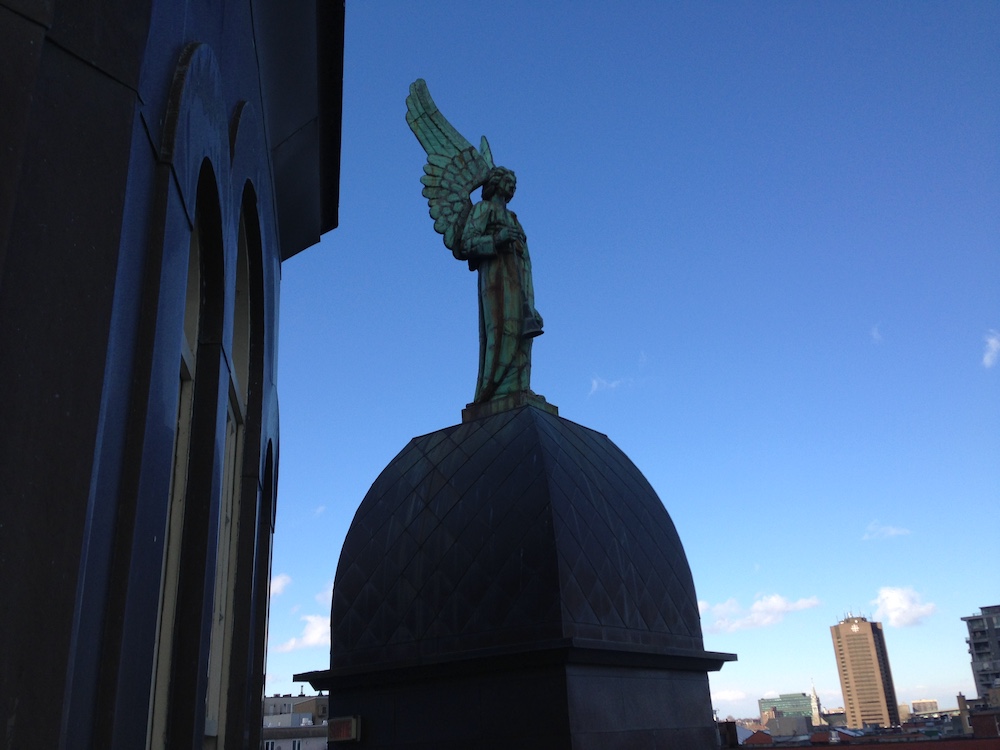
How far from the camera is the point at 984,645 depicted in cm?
9350

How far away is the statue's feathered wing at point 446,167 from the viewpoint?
16.2 metres

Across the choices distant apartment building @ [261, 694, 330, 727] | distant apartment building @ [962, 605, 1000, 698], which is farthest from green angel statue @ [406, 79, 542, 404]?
distant apartment building @ [962, 605, 1000, 698]

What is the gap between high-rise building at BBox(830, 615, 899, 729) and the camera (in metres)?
174

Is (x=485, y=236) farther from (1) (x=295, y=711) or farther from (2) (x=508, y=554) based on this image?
(1) (x=295, y=711)

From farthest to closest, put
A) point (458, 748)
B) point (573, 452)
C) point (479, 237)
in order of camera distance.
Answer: point (479, 237) → point (573, 452) → point (458, 748)

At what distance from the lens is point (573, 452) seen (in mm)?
12984

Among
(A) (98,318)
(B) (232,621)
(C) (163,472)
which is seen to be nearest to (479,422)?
(B) (232,621)

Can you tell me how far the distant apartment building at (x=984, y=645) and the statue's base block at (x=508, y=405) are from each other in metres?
95.9

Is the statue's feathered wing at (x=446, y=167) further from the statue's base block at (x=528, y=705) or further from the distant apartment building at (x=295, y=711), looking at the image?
the distant apartment building at (x=295, y=711)

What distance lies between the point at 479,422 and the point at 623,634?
416 centimetres

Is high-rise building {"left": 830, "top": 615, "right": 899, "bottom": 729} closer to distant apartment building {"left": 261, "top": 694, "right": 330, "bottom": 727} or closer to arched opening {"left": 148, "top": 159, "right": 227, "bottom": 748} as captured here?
distant apartment building {"left": 261, "top": 694, "right": 330, "bottom": 727}

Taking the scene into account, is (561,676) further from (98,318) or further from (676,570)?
(98,318)

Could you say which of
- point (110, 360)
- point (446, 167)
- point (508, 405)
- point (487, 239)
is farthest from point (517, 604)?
point (446, 167)

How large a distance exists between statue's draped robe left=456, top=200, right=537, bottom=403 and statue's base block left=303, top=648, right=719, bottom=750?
4.83 m
